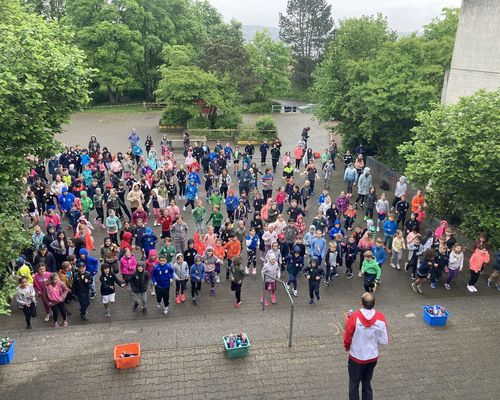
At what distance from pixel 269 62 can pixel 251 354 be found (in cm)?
4148

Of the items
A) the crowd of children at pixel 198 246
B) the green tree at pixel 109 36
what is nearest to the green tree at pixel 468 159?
the crowd of children at pixel 198 246

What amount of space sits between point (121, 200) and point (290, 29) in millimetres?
52836

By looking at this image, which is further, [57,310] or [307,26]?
[307,26]

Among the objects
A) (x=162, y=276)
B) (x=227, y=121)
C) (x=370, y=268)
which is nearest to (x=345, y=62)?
(x=227, y=121)

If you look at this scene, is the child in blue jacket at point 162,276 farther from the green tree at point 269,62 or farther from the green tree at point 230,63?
the green tree at point 269,62

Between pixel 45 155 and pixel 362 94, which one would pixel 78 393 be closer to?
pixel 45 155

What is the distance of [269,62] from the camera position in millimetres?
46625

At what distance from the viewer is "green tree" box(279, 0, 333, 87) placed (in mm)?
61438

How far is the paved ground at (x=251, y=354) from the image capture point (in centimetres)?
817

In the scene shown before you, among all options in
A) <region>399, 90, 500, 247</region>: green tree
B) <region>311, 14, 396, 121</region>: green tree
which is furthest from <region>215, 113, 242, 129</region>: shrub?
<region>399, 90, 500, 247</region>: green tree

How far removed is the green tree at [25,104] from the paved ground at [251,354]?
163 cm

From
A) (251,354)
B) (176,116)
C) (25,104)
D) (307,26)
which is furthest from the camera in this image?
(307,26)

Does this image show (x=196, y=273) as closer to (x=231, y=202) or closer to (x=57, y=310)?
(x=57, y=310)

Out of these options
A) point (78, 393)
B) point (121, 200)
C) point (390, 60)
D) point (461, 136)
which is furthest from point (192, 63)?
point (78, 393)
